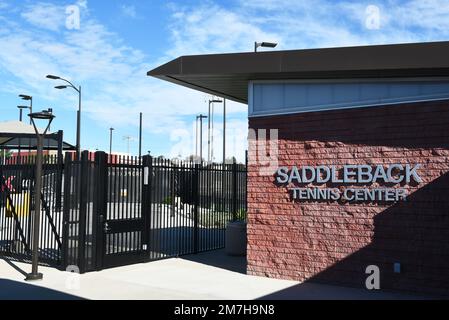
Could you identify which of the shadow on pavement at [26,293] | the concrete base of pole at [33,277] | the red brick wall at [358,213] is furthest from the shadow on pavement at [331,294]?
the concrete base of pole at [33,277]

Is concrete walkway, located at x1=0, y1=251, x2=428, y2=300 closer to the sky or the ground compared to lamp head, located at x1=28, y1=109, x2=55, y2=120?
closer to the ground

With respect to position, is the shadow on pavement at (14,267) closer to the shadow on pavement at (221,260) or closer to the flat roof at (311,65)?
the shadow on pavement at (221,260)

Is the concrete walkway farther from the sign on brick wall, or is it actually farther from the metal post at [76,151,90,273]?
the sign on brick wall

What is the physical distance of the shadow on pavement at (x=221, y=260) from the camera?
1131 cm

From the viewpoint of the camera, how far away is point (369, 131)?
29.7ft

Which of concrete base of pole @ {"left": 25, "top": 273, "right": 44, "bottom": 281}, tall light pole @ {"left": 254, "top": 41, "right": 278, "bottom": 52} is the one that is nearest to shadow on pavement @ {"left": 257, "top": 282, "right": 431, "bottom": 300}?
concrete base of pole @ {"left": 25, "top": 273, "right": 44, "bottom": 281}

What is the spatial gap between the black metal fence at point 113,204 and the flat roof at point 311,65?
2.47m

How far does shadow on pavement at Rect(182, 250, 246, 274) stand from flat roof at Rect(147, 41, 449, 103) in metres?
4.14

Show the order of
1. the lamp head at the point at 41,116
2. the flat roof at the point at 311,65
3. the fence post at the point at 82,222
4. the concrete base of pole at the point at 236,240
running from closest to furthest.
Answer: the flat roof at the point at 311,65 → the lamp head at the point at 41,116 → the fence post at the point at 82,222 → the concrete base of pole at the point at 236,240

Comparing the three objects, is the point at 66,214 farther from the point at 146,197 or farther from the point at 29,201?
the point at 146,197

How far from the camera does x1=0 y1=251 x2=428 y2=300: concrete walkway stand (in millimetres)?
8375

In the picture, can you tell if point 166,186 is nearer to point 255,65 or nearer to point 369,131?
point 255,65

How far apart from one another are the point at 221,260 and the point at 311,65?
5.71 m
